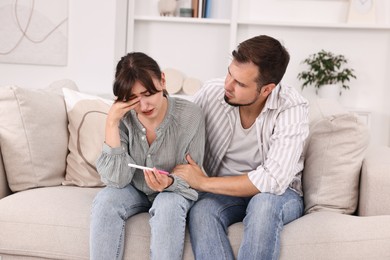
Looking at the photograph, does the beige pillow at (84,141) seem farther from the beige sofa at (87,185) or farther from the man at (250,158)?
the man at (250,158)

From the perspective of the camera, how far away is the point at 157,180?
6.23ft

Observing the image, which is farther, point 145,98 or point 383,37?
point 383,37

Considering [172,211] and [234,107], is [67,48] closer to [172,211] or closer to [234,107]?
[234,107]

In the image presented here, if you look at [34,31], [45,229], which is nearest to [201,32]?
[34,31]

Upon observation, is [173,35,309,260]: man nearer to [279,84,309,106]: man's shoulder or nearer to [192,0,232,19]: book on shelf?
[279,84,309,106]: man's shoulder

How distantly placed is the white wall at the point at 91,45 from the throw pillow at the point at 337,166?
2.08m

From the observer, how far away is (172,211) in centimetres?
184

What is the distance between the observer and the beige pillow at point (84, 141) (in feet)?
7.79

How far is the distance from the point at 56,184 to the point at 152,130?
0.57 meters

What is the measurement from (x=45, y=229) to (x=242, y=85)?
32.2 inches

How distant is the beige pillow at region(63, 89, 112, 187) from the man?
1.54 feet

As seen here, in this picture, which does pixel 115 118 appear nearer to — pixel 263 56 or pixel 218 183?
pixel 218 183

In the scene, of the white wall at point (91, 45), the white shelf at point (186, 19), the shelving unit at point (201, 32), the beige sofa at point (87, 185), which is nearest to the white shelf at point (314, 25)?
the shelving unit at point (201, 32)

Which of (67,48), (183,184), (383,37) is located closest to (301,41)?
(383,37)
